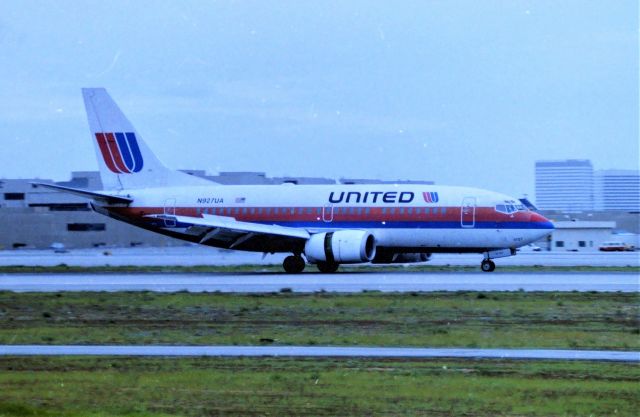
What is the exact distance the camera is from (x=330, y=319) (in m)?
26.0

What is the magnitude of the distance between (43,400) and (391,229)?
107ft

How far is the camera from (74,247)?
9044 cm

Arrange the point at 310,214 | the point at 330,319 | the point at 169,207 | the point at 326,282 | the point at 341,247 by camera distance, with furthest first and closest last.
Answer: the point at 169,207, the point at 310,214, the point at 341,247, the point at 326,282, the point at 330,319

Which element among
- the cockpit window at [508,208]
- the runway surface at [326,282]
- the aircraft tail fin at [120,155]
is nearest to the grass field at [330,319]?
the runway surface at [326,282]

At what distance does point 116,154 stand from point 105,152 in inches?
21.7

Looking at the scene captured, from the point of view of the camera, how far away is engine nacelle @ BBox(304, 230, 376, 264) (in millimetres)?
45438

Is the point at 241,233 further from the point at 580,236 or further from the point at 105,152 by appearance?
the point at 580,236

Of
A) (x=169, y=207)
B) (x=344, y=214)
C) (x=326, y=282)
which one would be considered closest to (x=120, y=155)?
(x=169, y=207)

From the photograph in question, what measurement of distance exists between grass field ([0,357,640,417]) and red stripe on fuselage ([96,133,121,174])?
3603 cm

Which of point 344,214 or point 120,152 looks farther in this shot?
point 120,152

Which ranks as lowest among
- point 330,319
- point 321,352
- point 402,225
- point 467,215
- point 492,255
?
point 321,352

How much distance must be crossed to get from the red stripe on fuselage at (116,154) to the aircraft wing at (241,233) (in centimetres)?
523

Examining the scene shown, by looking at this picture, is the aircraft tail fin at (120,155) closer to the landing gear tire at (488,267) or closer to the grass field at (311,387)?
the landing gear tire at (488,267)

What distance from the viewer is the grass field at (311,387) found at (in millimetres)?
14227
